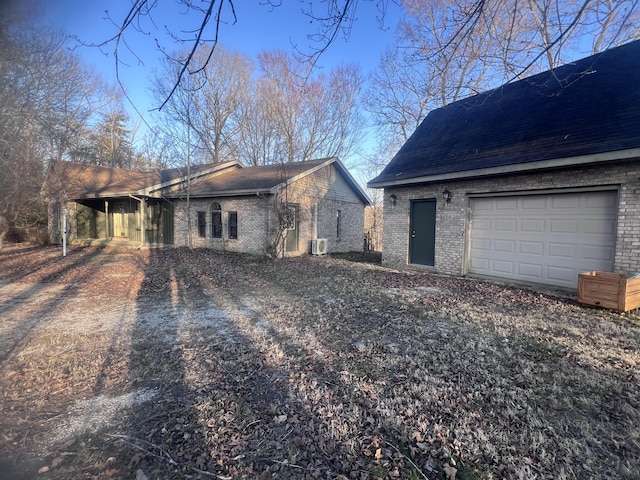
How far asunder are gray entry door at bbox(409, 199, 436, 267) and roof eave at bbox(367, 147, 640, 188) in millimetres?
833

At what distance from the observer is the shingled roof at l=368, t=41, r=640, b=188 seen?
21.9 ft

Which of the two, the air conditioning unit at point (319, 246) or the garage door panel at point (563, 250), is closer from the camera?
the garage door panel at point (563, 250)

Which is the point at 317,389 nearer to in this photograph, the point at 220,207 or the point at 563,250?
the point at 563,250

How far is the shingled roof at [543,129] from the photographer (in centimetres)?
666

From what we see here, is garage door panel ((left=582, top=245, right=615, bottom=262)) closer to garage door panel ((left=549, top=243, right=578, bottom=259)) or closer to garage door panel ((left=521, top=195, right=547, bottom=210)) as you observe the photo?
garage door panel ((left=549, top=243, right=578, bottom=259))

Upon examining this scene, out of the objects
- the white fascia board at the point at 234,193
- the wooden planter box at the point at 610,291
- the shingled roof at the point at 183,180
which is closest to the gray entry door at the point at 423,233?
the wooden planter box at the point at 610,291

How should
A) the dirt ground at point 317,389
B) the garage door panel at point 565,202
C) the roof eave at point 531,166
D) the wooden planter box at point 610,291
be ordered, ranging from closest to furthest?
the dirt ground at point 317,389 → the wooden planter box at point 610,291 → the roof eave at point 531,166 → the garage door panel at point 565,202

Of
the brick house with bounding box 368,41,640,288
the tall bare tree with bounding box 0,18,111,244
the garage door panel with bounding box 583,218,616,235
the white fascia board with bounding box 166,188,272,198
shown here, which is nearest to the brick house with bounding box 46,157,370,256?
the white fascia board with bounding box 166,188,272,198

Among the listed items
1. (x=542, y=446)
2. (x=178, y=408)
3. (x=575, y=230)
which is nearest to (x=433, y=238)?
(x=575, y=230)

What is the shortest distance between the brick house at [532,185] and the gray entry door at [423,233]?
0.10ft

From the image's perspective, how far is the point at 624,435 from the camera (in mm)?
2387

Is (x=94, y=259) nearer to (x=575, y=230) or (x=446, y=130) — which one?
(x=446, y=130)

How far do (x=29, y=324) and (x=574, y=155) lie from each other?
10178 millimetres

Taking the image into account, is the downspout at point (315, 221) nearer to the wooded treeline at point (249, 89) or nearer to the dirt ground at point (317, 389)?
the wooded treeline at point (249, 89)
